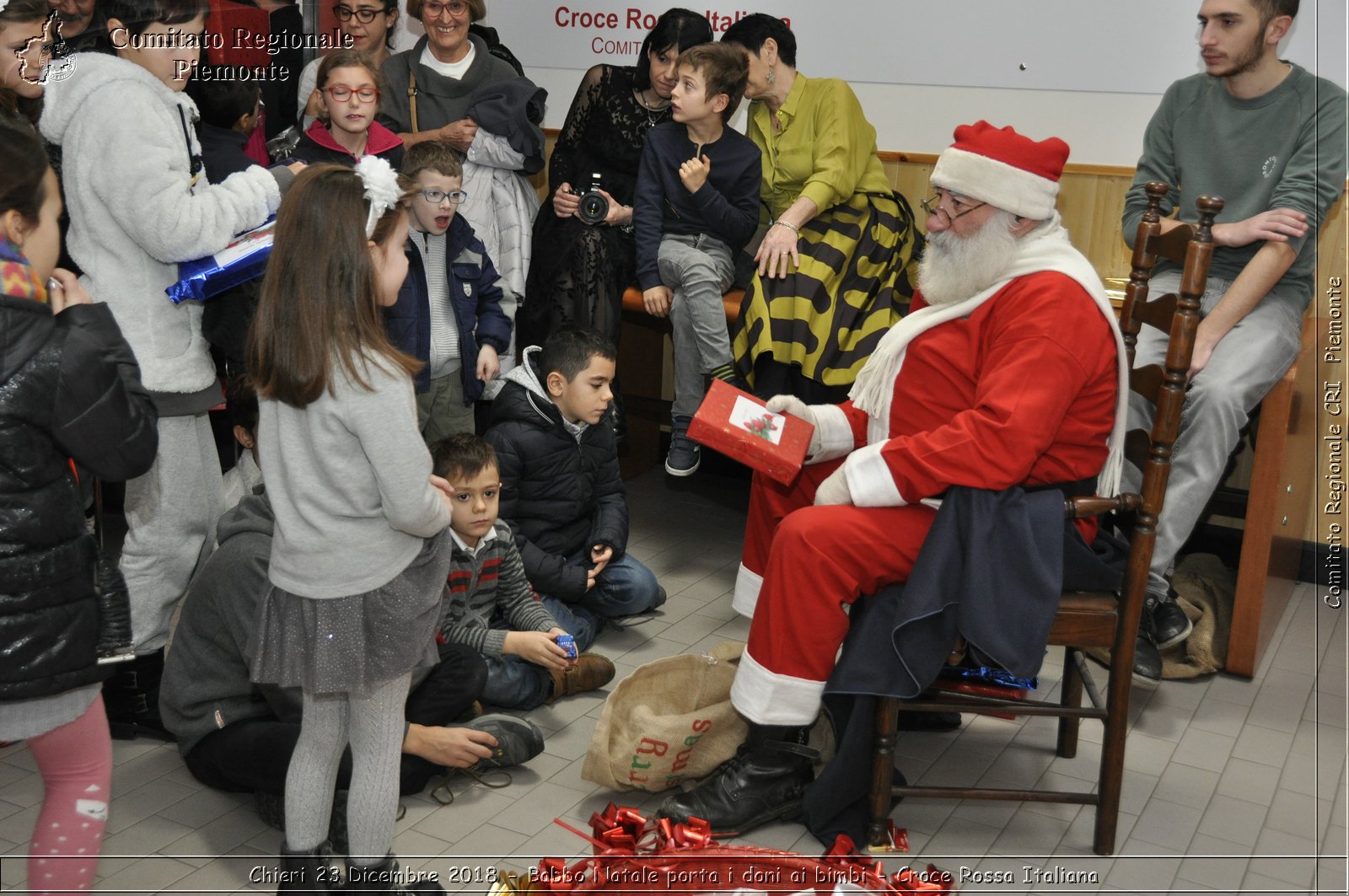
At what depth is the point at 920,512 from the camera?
10.2 feet

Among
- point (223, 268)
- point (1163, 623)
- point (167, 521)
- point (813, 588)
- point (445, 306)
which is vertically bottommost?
point (1163, 623)

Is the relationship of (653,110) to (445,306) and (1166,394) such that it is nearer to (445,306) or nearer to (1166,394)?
(445,306)

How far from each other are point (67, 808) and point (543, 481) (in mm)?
1905

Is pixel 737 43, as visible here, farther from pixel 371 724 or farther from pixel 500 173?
pixel 371 724

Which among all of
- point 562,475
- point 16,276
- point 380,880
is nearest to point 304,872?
point 380,880

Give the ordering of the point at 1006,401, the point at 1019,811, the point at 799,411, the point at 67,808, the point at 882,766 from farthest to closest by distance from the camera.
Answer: the point at 799,411, the point at 1019,811, the point at 882,766, the point at 1006,401, the point at 67,808

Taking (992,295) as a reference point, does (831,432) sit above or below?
below

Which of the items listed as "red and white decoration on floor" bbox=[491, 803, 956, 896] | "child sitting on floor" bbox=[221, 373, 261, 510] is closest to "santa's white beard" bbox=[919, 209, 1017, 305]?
"red and white decoration on floor" bbox=[491, 803, 956, 896]

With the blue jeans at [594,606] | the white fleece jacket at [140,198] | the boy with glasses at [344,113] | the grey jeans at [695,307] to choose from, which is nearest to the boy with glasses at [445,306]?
the boy with glasses at [344,113]

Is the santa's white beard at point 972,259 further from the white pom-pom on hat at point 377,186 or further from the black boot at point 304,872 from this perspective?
the black boot at point 304,872

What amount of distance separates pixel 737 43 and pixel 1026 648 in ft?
9.07

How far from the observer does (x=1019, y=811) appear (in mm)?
3303

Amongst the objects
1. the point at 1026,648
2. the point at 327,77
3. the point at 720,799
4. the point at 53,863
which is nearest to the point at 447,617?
the point at 720,799

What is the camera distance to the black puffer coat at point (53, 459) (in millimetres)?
2219
